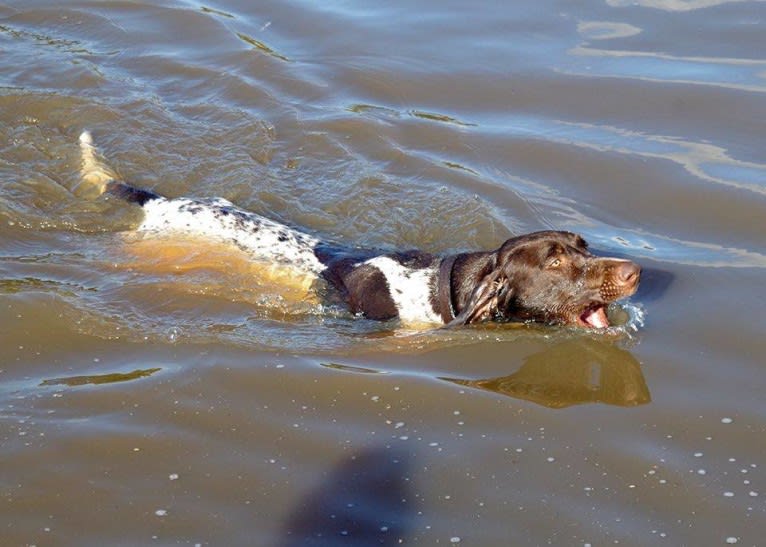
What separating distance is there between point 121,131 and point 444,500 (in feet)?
21.9

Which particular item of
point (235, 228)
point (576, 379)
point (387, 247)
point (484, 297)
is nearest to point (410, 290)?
point (484, 297)

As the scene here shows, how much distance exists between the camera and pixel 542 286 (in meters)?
7.29

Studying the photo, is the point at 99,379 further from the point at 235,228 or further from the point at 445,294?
the point at 235,228

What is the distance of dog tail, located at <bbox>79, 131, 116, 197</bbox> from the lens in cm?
963

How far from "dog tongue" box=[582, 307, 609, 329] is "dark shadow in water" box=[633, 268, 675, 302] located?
324mm

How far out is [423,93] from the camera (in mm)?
11055

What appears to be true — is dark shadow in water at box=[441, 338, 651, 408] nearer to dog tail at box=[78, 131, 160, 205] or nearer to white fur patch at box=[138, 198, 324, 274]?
white fur patch at box=[138, 198, 324, 274]

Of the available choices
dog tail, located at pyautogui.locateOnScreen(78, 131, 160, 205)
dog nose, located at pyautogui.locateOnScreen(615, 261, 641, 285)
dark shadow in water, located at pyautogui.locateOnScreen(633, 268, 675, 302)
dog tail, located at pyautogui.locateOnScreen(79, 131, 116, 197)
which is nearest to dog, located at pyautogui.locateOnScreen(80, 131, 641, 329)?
dog nose, located at pyautogui.locateOnScreen(615, 261, 641, 285)

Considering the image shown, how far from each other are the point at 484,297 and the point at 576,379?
920 millimetres

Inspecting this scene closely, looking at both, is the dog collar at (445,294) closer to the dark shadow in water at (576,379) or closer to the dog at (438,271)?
the dog at (438,271)

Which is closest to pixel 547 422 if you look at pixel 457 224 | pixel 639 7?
pixel 457 224

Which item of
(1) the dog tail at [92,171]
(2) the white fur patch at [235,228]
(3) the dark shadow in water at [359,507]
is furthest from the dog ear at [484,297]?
(1) the dog tail at [92,171]

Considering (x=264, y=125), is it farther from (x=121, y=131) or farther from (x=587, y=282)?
(x=587, y=282)

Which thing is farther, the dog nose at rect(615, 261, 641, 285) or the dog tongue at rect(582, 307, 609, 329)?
the dog tongue at rect(582, 307, 609, 329)
